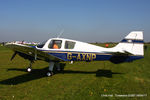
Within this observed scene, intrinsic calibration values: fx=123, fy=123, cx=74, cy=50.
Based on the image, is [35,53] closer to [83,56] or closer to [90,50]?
[83,56]

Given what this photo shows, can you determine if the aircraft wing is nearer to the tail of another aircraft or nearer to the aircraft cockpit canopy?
the aircraft cockpit canopy

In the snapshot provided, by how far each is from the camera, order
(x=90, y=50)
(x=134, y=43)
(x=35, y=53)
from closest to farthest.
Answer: (x=35, y=53)
(x=134, y=43)
(x=90, y=50)

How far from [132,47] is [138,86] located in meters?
2.85

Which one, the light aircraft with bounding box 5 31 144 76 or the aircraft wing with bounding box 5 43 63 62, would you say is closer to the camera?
the aircraft wing with bounding box 5 43 63 62

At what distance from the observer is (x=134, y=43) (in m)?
8.13

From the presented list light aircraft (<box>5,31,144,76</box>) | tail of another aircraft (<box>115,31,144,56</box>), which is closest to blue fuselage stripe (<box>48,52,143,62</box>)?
light aircraft (<box>5,31,144,76</box>)

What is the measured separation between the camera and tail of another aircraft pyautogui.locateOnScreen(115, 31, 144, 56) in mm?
8070

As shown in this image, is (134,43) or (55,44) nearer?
(134,43)

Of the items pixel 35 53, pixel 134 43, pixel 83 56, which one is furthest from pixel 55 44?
pixel 134 43

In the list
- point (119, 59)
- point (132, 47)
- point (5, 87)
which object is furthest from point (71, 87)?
point (132, 47)

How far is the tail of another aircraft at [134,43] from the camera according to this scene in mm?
8070

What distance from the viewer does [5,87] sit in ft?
20.1

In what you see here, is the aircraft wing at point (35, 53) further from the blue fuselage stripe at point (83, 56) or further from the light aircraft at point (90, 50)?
the blue fuselage stripe at point (83, 56)

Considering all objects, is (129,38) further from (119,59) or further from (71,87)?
(71,87)
